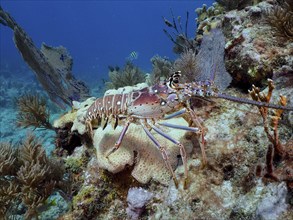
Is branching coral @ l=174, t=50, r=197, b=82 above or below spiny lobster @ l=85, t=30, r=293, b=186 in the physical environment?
above

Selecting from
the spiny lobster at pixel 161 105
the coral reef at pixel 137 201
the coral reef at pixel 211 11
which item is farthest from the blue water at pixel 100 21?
the coral reef at pixel 137 201

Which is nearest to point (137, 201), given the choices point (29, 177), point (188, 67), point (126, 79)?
point (29, 177)

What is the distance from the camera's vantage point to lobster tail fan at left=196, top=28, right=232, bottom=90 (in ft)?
13.4

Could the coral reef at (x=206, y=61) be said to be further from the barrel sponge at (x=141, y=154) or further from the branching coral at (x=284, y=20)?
the barrel sponge at (x=141, y=154)

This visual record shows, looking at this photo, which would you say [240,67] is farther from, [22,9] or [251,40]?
[22,9]

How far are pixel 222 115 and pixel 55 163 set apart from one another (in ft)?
8.88

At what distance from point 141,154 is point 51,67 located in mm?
4131

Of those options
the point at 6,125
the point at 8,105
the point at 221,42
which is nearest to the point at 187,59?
the point at 221,42

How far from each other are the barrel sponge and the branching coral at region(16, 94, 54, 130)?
7.71 feet

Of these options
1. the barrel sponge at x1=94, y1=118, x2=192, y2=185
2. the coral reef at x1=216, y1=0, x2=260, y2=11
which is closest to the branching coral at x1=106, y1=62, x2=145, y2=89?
the coral reef at x1=216, y1=0, x2=260, y2=11

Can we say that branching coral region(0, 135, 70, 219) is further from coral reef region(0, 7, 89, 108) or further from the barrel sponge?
coral reef region(0, 7, 89, 108)

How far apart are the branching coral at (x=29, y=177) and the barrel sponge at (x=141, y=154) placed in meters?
0.95

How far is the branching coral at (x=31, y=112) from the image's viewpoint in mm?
5473

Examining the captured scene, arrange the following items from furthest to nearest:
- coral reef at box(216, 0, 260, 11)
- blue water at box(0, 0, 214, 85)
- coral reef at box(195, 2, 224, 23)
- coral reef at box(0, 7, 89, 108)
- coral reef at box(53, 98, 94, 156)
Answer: blue water at box(0, 0, 214, 85)
coral reef at box(195, 2, 224, 23)
coral reef at box(0, 7, 89, 108)
coral reef at box(216, 0, 260, 11)
coral reef at box(53, 98, 94, 156)
